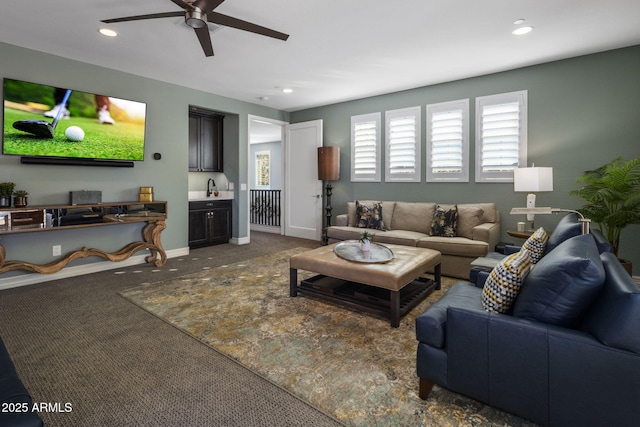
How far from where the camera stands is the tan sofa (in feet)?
13.5

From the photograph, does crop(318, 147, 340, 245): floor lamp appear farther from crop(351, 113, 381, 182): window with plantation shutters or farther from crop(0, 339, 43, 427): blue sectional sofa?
crop(0, 339, 43, 427): blue sectional sofa

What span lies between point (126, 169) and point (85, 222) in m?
1.00

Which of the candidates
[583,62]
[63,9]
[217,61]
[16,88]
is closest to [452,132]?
[583,62]

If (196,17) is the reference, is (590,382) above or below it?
below

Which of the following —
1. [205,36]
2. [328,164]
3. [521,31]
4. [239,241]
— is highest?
[521,31]

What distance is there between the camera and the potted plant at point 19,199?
12.0 feet

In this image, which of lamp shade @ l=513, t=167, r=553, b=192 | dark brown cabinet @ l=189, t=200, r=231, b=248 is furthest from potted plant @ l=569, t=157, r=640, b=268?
dark brown cabinet @ l=189, t=200, r=231, b=248

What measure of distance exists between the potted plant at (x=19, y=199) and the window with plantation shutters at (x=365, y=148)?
4.76 m

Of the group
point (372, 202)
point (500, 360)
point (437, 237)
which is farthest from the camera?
point (372, 202)

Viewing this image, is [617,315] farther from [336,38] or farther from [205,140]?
[205,140]

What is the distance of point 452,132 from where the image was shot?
5082mm

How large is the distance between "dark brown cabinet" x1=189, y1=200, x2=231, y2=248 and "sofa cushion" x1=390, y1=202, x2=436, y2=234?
3170 millimetres

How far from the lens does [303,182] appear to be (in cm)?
696

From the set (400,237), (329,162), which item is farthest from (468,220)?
(329,162)
